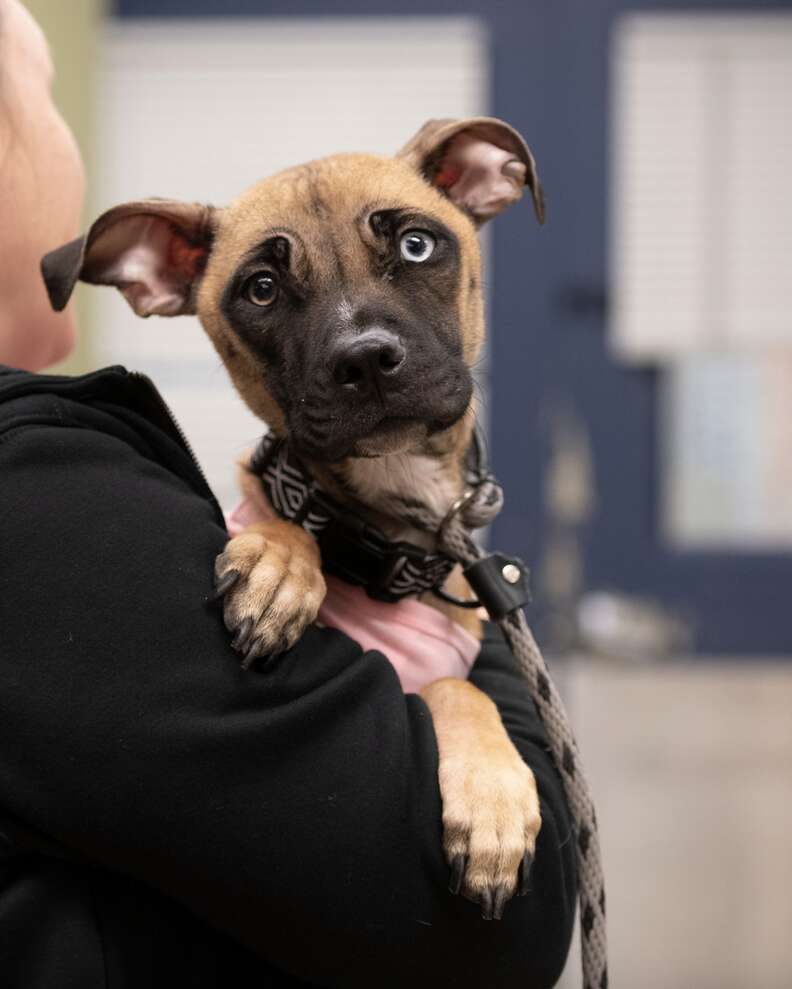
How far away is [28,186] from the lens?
1271 millimetres

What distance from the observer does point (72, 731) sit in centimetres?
92

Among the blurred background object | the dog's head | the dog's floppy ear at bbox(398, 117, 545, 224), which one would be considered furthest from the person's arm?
the blurred background object

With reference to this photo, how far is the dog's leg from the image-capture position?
101cm

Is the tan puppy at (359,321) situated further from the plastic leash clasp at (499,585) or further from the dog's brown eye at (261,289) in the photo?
the plastic leash clasp at (499,585)

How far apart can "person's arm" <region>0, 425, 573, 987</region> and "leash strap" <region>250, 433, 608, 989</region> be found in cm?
18

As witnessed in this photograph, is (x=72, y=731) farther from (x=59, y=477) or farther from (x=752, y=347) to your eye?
(x=752, y=347)

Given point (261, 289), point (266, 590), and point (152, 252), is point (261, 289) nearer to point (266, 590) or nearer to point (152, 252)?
point (152, 252)

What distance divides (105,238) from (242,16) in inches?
109

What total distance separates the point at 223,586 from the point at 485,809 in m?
0.30

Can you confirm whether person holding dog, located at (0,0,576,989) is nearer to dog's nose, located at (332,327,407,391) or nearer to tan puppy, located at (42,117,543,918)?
tan puppy, located at (42,117,543,918)

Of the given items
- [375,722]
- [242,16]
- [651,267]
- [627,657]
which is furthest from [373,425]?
→ [242,16]

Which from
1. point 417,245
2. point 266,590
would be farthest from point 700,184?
point 266,590

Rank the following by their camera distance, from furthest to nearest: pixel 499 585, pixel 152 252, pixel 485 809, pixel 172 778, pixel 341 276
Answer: pixel 152 252
pixel 341 276
pixel 499 585
pixel 485 809
pixel 172 778

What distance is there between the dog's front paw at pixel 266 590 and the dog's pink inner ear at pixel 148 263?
40cm
